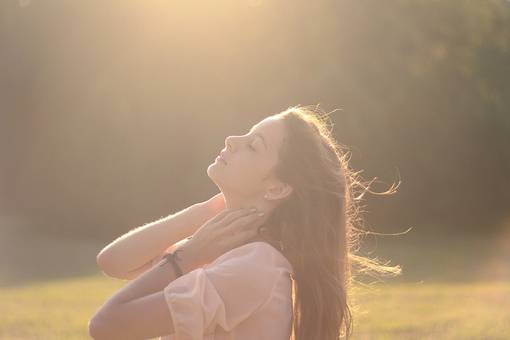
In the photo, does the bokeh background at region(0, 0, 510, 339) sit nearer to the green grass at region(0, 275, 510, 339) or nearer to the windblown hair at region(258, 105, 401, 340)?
the green grass at region(0, 275, 510, 339)

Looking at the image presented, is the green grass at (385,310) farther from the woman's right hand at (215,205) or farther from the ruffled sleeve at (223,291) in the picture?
the ruffled sleeve at (223,291)

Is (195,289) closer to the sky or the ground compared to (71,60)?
closer to the ground

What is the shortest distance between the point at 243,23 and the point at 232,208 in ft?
46.5

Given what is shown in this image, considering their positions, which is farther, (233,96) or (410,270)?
(233,96)

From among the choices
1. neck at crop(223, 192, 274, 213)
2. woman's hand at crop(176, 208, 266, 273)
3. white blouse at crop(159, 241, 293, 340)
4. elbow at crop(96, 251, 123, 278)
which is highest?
neck at crop(223, 192, 274, 213)

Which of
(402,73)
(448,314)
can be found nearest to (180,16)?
(402,73)

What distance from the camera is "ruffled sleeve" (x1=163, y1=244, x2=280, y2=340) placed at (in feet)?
8.61

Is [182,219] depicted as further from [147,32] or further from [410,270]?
[147,32]

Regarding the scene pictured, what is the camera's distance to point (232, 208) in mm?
3047

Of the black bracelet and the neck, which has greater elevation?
the neck

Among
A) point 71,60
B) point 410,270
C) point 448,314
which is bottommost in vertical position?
point 448,314

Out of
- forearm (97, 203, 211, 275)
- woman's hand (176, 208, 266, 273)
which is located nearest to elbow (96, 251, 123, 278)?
forearm (97, 203, 211, 275)

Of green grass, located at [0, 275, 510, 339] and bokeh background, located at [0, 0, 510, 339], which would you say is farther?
bokeh background, located at [0, 0, 510, 339]

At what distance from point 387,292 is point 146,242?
6.83 m
